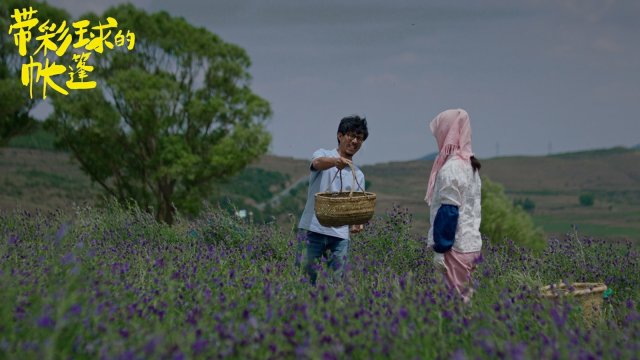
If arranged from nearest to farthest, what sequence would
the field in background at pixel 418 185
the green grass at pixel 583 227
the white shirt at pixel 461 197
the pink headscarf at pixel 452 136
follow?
1. the white shirt at pixel 461 197
2. the pink headscarf at pixel 452 136
3. the field in background at pixel 418 185
4. the green grass at pixel 583 227

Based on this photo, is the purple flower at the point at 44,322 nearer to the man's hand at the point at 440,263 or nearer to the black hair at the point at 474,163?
the man's hand at the point at 440,263

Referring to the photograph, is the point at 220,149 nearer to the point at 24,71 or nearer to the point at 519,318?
the point at 24,71

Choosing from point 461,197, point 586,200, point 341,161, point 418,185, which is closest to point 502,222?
point 461,197

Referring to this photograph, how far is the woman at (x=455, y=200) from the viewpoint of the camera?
4.38 m

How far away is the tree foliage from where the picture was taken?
696 inches

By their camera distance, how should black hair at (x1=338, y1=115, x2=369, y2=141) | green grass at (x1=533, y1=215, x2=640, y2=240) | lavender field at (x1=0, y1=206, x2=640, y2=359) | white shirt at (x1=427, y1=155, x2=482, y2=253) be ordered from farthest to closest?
1. green grass at (x1=533, y1=215, x2=640, y2=240)
2. black hair at (x1=338, y1=115, x2=369, y2=141)
3. white shirt at (x1=427, y1=155, x2=482, y2=253)
4. lavender field at (x1=0, y1=206, x2=640, y2=359)

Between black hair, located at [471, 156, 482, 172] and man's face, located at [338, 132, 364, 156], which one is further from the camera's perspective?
man's face, located at [338, 132, 364, 156]

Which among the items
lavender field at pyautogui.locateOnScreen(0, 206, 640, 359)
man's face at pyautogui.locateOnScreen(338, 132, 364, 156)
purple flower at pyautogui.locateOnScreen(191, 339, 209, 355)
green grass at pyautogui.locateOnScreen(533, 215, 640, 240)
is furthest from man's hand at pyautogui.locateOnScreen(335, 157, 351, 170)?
green grass at pyautogui.locateOnScreen(533, 215, 640, 240)

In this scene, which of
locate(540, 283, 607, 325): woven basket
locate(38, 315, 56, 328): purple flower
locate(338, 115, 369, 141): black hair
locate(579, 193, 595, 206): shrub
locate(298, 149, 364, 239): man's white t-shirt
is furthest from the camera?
locate(579, 193, 595, 206): shrub

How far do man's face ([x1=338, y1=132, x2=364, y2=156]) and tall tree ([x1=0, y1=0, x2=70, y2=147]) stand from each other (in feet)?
50.6

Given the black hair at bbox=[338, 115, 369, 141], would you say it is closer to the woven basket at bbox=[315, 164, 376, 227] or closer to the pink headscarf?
the woven basket at bbox=[315, 164, 376, 227]

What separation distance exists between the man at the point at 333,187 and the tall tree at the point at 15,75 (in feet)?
49.9

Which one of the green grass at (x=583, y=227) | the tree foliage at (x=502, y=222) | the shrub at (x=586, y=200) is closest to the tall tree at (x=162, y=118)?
the tree foliage at (x=502, y=222)

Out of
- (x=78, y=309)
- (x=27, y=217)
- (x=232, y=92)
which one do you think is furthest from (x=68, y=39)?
(x=78, y=309)
